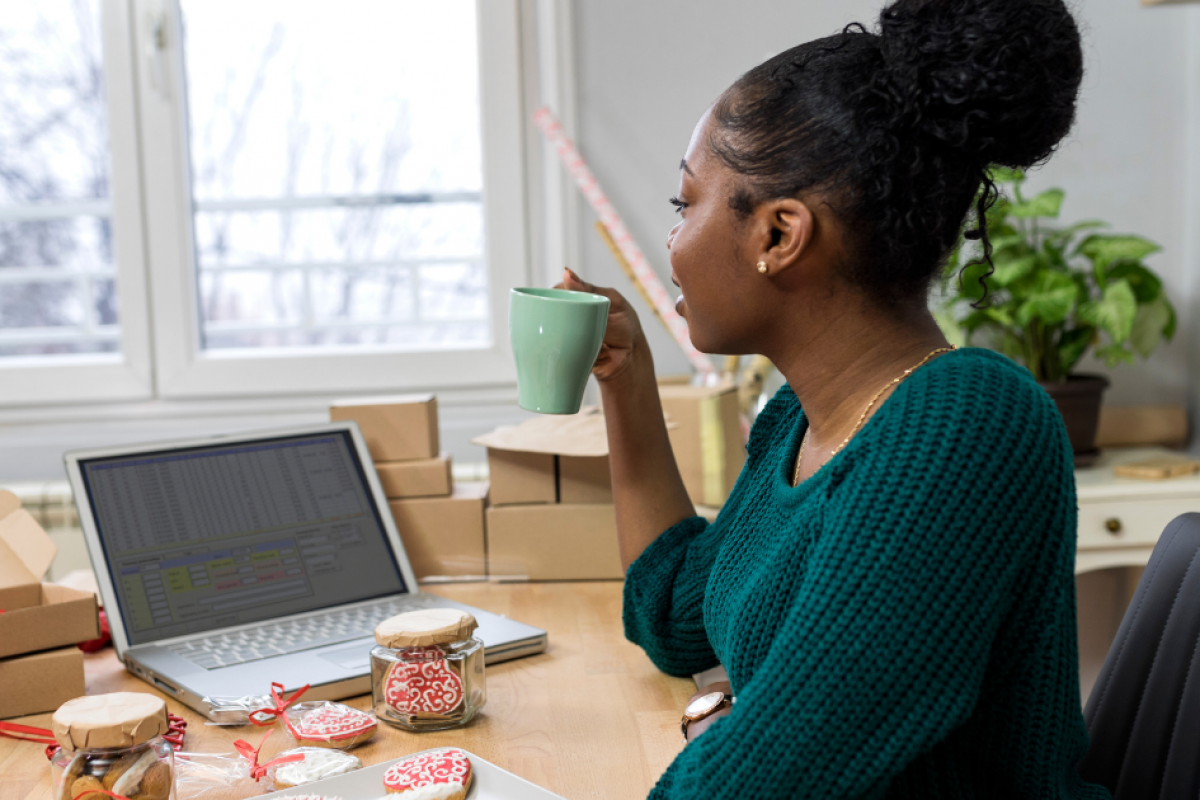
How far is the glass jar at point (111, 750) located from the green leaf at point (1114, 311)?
1732mm

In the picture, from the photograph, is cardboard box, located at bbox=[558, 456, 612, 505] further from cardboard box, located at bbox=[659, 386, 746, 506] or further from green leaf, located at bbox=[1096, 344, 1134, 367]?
green leaf, located at bbox=[1096, 344, 1134, 367]

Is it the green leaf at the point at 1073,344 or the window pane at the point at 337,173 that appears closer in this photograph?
the green leaf at the point at 1073,344

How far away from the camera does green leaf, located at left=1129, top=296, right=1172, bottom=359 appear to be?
199 centimetres

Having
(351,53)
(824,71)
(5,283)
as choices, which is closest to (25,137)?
(5,283)

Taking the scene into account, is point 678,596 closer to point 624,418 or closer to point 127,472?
point 624,418

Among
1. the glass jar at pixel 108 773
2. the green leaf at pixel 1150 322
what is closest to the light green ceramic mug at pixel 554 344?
the glass jar at pixel 108 773

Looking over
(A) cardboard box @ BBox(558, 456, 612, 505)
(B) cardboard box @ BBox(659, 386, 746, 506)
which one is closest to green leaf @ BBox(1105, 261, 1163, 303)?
(B) cardboard box @ BBox(659, 386, 746, 506)

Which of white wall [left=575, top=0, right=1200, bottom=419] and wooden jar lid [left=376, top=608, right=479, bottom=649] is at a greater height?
white wall [left=575, top=0, right=1200, bottom=419]

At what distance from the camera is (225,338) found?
2.18 metres

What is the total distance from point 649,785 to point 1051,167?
1.79 meters

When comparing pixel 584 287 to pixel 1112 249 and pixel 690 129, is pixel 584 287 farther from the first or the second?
pixel 1112 249

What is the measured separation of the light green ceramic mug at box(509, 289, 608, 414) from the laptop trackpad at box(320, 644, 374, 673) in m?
0.30

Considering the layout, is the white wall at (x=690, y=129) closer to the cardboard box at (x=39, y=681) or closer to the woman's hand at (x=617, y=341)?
the woman's hand at (x=617, y=341)

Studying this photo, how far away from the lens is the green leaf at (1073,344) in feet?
6.39
